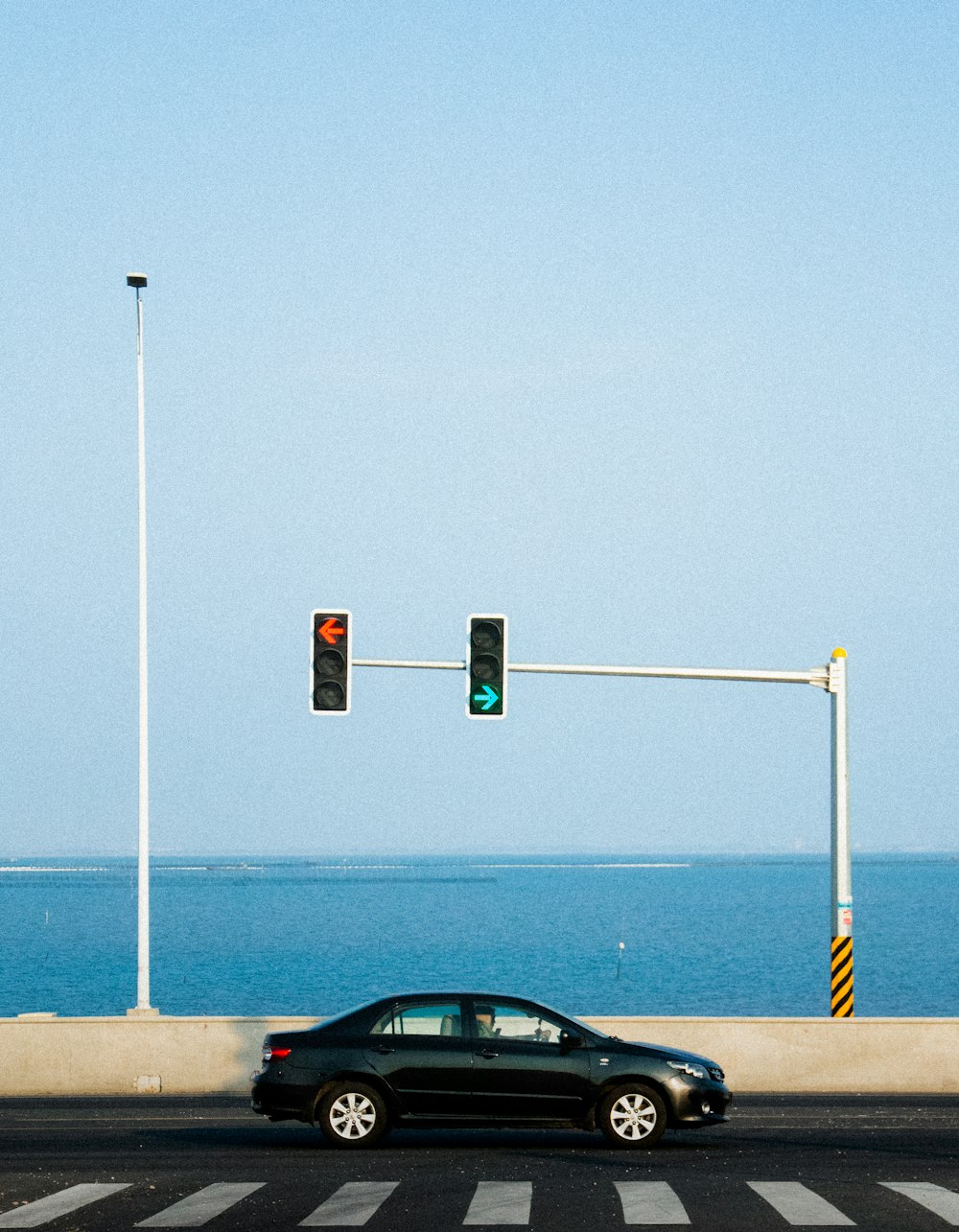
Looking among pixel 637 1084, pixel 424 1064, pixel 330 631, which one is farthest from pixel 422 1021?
pixel 330 631

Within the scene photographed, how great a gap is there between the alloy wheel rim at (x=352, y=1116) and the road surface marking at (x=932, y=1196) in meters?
4.83

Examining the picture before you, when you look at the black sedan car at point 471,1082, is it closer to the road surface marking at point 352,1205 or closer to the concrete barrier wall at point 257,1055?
the road surface marking at point 352,1205

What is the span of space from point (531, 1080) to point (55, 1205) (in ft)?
15.9

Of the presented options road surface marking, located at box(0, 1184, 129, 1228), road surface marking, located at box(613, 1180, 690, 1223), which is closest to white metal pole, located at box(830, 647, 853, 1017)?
road surface marking, located at box(613, 1180, 690, 1223)

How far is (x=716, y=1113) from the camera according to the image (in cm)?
1557

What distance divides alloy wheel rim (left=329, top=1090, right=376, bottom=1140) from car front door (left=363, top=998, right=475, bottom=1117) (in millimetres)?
339

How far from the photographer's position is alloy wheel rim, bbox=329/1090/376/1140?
15.5 metres

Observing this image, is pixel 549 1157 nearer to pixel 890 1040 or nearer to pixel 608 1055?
pixel 608 1055

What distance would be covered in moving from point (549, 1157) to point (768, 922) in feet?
430

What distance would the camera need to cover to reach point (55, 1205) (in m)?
12.3

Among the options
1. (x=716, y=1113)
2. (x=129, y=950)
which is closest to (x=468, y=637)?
(x=716, y=1113)

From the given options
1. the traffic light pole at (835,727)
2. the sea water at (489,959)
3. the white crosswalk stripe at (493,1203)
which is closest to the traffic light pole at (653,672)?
the traffic light pole at (835,727)

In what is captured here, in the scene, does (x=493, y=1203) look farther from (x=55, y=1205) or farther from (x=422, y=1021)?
(x=422, y=1021)

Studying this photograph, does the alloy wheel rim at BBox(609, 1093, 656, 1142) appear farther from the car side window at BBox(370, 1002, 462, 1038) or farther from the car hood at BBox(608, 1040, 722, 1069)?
the car side window at BBox(370, 1002, 462, 1038)
